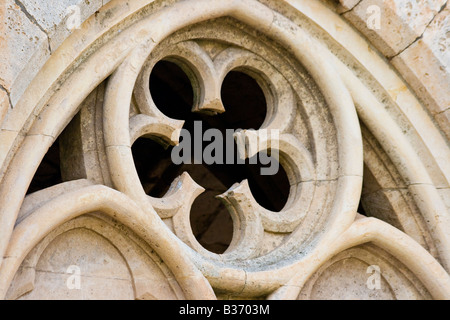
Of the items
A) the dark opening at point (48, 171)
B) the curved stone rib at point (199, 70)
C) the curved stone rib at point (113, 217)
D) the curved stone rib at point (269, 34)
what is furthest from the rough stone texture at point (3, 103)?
the dark opening at point (48, 171)

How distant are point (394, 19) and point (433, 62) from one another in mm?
225

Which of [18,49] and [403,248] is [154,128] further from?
[403,248]

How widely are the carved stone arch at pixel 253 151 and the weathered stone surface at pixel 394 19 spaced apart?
2.8 inches

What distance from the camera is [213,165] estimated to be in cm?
498

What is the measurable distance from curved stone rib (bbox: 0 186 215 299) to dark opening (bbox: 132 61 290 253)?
5.12 ft

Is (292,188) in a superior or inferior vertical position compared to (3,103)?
superior

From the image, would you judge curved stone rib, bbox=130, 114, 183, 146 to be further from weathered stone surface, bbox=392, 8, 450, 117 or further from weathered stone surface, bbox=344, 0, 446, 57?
weathered stone surface, bbox=392, 8, 450, 117

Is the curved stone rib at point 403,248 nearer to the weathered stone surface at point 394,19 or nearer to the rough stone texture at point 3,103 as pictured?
the weathered stone surface at point 394,19

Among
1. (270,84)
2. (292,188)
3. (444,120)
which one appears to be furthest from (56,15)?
(444,120)

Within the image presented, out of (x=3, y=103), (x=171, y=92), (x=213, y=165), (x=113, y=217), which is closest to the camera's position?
(x=3, y=103)

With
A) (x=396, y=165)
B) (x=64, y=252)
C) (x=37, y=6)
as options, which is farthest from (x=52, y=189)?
(x=396, y=165)

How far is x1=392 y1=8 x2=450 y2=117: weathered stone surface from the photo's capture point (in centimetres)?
349

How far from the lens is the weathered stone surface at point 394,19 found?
3.46 m

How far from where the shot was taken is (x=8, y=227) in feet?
8.49
